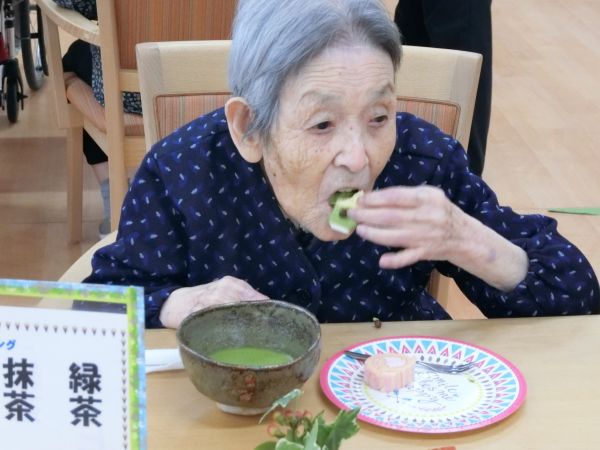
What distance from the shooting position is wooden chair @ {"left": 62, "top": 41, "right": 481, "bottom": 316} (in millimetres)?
1704

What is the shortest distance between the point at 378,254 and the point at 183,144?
34 centimetres

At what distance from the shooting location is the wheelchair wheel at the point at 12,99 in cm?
469

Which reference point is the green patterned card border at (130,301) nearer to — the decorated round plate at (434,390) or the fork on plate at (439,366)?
the decorated round plate at (434,390)

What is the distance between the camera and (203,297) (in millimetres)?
1351

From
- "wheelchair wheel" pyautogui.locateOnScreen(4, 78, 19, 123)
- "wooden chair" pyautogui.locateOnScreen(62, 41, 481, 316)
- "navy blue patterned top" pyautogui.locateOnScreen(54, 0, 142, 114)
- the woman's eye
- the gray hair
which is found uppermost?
the gray hair

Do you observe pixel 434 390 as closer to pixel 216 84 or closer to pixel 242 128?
pixel 242 128

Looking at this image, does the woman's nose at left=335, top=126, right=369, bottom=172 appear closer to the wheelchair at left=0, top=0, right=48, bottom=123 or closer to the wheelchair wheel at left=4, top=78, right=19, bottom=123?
the wheelchair at left=0, top=0, right=48, bottom=123

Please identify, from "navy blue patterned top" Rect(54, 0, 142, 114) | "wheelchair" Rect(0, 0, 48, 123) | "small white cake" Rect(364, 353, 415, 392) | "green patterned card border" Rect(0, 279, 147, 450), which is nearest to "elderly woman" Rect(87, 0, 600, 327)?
"small white cake" Rect(364, 353, 415, 392)

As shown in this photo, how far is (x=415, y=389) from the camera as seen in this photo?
1.18 m

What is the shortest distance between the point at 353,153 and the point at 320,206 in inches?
4.1

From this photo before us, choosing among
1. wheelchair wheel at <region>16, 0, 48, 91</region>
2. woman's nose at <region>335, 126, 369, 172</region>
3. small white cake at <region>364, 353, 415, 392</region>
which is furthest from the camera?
wheelchair wheel at <region>16, 0, 48, 91</region>

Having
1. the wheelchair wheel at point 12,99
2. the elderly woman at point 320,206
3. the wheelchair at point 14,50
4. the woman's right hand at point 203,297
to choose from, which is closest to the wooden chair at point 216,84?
the elderly woman at point 320,206

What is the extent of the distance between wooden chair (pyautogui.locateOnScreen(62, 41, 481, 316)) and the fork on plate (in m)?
0.61

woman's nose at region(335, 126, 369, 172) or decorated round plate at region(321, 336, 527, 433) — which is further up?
woman's nose at region(335, 126, 369, 172)
